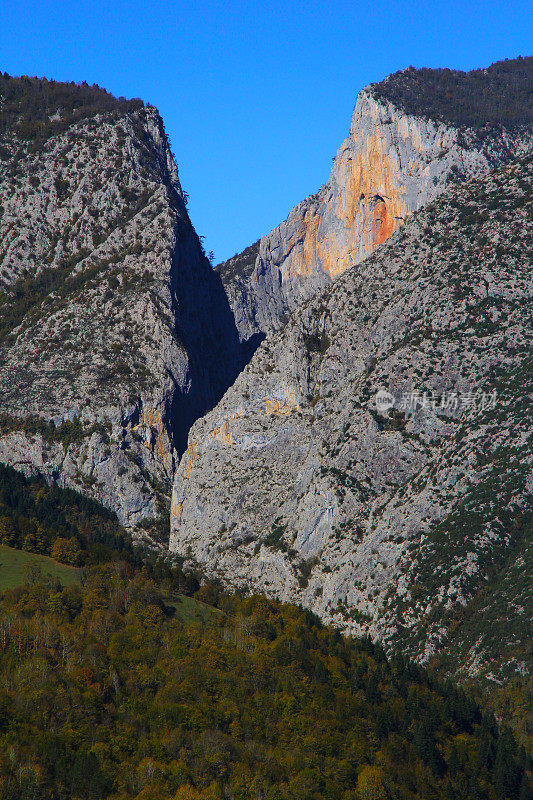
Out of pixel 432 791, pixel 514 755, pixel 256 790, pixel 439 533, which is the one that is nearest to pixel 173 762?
pixel 256 790

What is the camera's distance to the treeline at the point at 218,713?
130 m

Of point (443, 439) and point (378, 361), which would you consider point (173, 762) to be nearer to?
point (443, 439)

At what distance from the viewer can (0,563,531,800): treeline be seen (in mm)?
129625

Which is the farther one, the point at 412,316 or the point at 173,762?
the point at 412,316

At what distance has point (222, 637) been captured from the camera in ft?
523

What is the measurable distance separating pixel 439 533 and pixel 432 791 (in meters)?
39.3

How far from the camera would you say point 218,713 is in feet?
471

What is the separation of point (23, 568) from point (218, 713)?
39704 millimetres

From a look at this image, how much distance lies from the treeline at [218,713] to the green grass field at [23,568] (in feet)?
12.5

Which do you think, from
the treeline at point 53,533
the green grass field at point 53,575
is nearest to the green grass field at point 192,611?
the green grass field at point 53,575

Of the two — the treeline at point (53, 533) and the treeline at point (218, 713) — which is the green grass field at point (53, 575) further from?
the treeline at point (53, 533)

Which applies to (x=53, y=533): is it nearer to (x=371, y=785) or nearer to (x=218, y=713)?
(x=218, y=713)

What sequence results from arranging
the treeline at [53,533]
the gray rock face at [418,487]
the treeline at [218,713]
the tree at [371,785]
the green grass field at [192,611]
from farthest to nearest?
the treeline at [53,533], the green grass field at [192,611], the gray rock face at [418,487], the tree at [371,785], the treeline at [218,713]

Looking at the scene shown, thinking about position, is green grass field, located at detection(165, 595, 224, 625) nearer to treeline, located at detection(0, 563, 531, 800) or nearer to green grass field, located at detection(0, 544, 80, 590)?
treeline, located at detection(0, 563, 531, 800)
